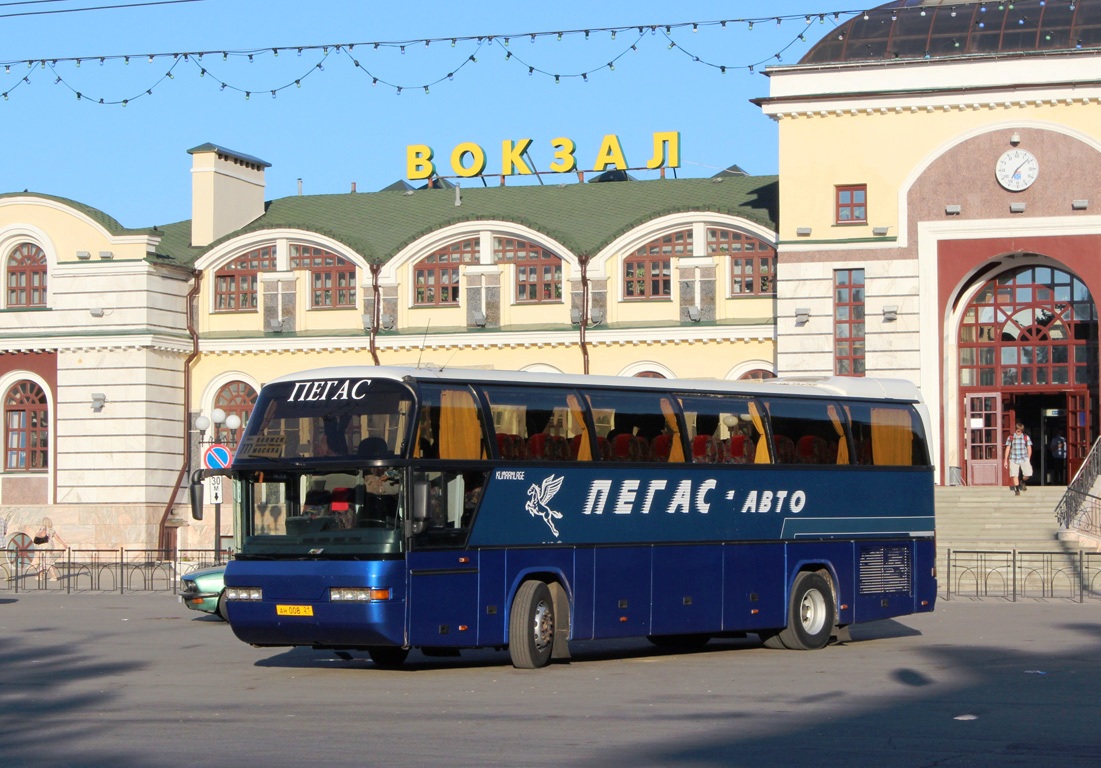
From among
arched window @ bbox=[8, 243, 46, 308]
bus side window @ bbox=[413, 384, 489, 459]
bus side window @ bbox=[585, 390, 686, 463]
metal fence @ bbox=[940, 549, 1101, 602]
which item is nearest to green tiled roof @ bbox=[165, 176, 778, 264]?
arched window @ bbox=[8, 243, 46, 308]

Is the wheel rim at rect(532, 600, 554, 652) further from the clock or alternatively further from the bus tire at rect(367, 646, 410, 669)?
the clock

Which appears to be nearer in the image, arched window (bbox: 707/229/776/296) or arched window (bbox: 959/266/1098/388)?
arched window (bbox: 959/266/1098/388)

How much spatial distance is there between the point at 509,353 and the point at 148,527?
10.5 metres

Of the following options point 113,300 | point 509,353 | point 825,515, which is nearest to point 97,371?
point 113,300

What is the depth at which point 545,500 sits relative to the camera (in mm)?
18641

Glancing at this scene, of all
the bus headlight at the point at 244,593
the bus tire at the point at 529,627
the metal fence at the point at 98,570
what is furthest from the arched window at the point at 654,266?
the bus headlight at the point at 244,593

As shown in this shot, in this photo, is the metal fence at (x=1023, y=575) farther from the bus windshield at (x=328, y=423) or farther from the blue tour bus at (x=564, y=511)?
the bus windshield at (x=328, y=423)

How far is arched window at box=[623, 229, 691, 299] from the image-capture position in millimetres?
45094

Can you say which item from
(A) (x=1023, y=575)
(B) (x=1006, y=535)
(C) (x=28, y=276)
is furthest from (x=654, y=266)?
(C) (x=28, y=276)

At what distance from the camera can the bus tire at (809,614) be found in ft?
69.5

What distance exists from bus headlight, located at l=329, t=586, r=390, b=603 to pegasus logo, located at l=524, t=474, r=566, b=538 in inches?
85.0

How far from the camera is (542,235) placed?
45.5 m

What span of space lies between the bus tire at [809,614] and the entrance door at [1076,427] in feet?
72.1

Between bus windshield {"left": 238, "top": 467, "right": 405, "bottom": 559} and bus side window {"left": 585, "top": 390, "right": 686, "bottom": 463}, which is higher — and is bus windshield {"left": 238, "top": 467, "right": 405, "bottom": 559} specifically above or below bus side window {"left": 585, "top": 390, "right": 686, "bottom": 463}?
below
